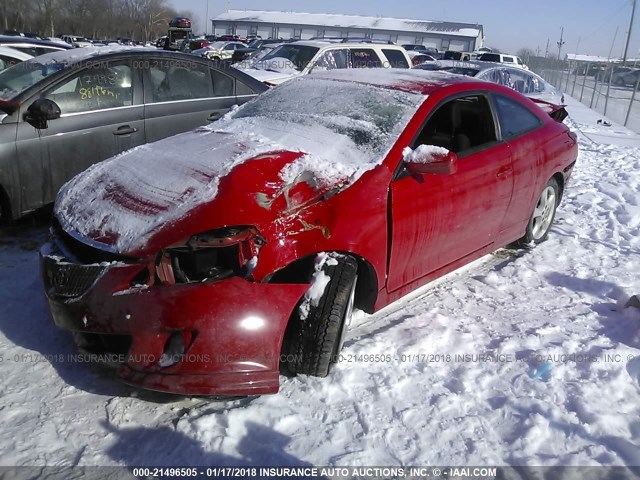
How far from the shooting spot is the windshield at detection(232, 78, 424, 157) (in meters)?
3.35

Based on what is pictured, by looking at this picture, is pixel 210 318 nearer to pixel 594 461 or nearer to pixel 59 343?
pixel 59 343

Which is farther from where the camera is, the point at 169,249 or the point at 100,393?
the point at 100,393

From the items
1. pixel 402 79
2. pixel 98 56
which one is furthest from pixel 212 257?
pixel 98 56

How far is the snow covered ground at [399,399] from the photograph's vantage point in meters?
2.45

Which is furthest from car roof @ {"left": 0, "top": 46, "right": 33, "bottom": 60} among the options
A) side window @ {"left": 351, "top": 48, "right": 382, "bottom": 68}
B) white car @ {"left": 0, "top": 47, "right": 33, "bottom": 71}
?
side window @ {"left": 351, "top": 48, "right": 382, "bottom": 68}

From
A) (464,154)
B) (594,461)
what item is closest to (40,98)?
(464,154)

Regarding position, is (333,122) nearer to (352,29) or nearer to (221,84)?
(221,84)

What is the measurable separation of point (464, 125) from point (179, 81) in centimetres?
298

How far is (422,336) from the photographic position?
3.37 metres

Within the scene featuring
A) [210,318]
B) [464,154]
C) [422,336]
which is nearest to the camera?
[210,318]

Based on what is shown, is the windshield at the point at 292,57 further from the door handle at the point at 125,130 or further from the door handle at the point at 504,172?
the door handle at the point at 504,172

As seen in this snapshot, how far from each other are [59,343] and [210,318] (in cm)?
125

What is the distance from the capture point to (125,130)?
4992mm

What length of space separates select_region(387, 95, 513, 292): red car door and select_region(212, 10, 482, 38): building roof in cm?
7333
